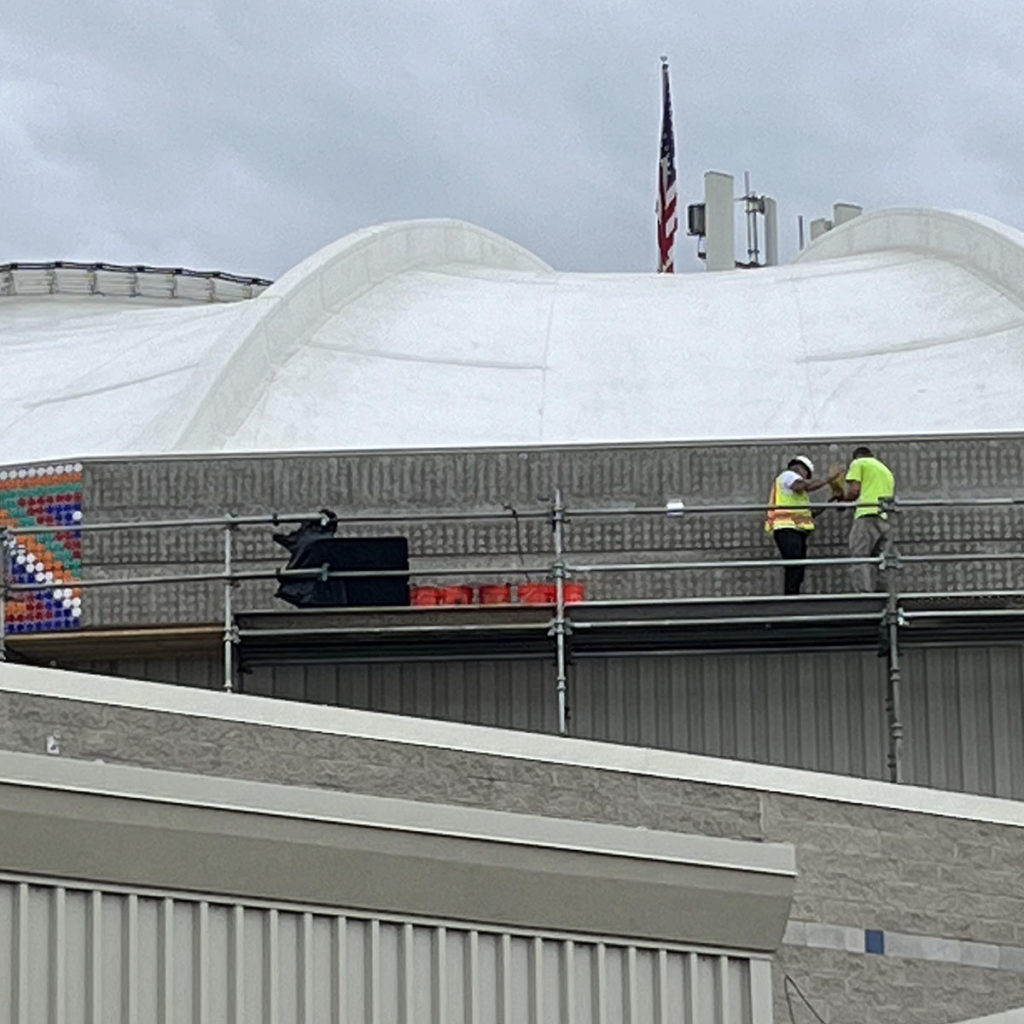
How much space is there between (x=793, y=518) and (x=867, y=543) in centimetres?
54

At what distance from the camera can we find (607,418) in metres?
23.0

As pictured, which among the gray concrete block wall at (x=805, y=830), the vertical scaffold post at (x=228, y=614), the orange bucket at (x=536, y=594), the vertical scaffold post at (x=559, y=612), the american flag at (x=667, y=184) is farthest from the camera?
the american flag at (x=667, y=184)

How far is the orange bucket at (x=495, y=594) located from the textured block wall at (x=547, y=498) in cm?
25

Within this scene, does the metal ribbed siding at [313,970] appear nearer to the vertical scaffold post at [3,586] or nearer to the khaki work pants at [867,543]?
the khaki work pants at [867,543]

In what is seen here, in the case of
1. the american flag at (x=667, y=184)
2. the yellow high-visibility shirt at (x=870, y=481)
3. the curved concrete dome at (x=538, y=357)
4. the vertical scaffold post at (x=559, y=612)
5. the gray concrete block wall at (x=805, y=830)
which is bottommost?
the gray concrete block wall at (x=805, y=830)

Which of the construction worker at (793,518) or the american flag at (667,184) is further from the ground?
the american flag at (667,184)

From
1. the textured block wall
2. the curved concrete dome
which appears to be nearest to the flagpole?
the curved concrete dome

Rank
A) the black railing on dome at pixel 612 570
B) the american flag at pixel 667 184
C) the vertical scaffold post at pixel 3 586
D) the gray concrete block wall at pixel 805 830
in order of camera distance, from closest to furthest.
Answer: the gray concrete block wall at pixel 805 830 → the black railing on dome at pixel 612 570 → the vertical scaffold post at pixel 3 586 → the american flag at pixel 667 184

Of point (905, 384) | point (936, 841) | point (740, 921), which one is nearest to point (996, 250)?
point (905, 384)

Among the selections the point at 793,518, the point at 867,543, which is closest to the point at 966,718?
the point at 867,543

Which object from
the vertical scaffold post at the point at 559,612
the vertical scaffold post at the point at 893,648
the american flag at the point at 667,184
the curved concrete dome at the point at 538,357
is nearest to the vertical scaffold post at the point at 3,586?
the curved concrete dome at the point at 538,357

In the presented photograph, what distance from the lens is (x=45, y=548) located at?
20266mm

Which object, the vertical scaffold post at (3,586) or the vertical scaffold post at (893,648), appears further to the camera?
the vertical scaffold post at (3,586)

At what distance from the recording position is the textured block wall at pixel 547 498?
19953mm
